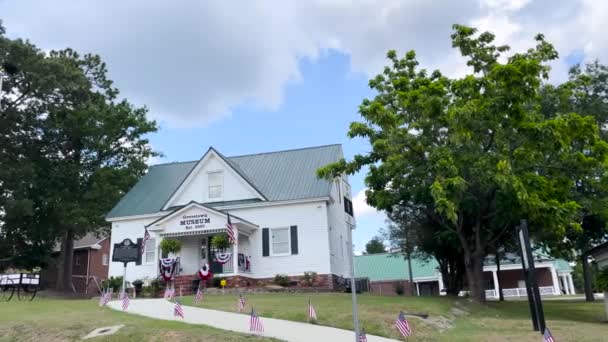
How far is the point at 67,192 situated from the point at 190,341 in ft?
93.2

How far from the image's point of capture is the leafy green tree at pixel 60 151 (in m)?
34.2

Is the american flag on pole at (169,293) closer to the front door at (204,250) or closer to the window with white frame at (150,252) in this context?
the front door at (204,250)

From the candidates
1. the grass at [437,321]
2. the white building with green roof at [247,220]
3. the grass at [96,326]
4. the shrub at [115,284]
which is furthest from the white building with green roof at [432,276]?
the grass at [96,326]

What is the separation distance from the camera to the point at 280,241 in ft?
88.0

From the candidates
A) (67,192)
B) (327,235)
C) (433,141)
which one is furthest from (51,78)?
(433,141)

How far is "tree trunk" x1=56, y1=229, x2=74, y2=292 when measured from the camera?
1441 inches

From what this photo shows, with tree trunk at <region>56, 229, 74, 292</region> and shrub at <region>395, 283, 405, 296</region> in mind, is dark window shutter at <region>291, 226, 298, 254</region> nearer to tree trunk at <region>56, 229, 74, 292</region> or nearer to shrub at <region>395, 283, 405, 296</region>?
tree trunk at <region>56, 229, 74, 292</region>

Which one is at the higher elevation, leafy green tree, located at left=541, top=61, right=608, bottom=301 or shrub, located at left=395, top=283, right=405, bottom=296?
leafy green tree, located at left=541, top=61, right=608, bottom=301

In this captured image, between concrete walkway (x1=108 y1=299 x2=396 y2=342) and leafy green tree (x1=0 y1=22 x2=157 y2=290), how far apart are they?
20997mm

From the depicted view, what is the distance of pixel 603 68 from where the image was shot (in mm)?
30875

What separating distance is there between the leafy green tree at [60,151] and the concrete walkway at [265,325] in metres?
21.0

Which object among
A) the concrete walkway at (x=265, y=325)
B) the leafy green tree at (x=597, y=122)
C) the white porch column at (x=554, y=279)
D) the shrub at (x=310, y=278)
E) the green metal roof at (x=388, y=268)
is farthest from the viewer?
the green metal roof at (x=388, y=268)

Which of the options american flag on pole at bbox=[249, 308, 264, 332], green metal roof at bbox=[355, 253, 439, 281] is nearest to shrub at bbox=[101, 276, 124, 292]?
american flag on pole at bbox=[249, 308, 264, 332]

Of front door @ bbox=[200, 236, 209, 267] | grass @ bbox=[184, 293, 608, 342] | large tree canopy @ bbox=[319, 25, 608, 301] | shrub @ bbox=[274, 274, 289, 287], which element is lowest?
grass @ bbox=[184, 293, 608, 342]
